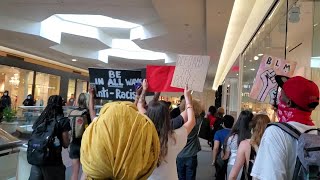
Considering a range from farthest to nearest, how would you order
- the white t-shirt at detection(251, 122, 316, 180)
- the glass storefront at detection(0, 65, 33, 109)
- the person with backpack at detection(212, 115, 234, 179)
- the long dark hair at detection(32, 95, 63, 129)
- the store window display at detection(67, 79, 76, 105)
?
the store window display at detection(67, 79, 76, 105) → the glass storefront at detection(0, 65, 33, 109) → the person with backpack at detection(212, 115, 234, 179) → the long dark hair at detection(32, 95, 63, 129) → the white t-shirt at detection(251, 122, 316, 180)

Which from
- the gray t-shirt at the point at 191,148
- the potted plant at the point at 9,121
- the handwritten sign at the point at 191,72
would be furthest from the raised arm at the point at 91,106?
the potted plant at the point at 9,121

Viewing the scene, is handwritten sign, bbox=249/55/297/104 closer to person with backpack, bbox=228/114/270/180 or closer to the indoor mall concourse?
the indoor mall concourse

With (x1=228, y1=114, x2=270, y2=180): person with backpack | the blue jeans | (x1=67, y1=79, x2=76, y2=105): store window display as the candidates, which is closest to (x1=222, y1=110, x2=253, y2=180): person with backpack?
(x1=228, y1=114, x2=270, y2=180): person with backpack

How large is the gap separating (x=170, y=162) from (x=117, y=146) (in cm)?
143

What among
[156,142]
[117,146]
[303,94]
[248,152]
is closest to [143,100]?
[248,152]

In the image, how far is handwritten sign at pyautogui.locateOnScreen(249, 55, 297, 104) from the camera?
12.3ft

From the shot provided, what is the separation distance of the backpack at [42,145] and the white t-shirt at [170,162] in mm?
1760

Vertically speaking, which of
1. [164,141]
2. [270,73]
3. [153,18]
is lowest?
[164,141]

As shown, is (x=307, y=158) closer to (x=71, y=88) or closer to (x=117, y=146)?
(x=117, y=146)

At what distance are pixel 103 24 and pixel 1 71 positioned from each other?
17.8 ft

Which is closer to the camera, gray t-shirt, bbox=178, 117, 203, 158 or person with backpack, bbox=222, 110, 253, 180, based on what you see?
person with backpack, bbox=222, 110, 253, 180

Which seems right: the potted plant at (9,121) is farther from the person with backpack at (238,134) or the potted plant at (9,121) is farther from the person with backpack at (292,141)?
the person with backpack at (292,141)

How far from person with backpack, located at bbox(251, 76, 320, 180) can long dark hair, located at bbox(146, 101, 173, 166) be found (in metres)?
0.77

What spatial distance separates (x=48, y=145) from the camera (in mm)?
3943
